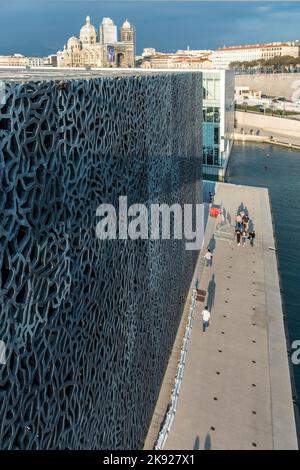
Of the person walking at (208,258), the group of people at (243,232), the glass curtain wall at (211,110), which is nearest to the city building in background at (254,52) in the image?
the glass curtain wall at (211,110)

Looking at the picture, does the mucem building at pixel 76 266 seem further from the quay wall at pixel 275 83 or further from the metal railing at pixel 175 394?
the quay wall at pixel 275 83

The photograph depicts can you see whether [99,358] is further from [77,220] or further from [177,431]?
[177,431]

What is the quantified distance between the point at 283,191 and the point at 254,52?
15445 centimetres

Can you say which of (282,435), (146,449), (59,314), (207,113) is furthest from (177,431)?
(207,113)

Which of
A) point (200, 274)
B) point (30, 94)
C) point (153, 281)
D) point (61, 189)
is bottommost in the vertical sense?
point (200, 274)

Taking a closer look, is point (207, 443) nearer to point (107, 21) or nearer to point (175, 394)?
point (175, 394)

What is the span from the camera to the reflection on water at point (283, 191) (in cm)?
1980

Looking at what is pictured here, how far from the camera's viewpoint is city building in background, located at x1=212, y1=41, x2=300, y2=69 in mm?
155125

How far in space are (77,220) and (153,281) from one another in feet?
18.7

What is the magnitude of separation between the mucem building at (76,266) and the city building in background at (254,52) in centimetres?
14914

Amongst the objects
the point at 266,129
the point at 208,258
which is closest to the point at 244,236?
the point at 208,258

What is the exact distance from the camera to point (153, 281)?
12164mm

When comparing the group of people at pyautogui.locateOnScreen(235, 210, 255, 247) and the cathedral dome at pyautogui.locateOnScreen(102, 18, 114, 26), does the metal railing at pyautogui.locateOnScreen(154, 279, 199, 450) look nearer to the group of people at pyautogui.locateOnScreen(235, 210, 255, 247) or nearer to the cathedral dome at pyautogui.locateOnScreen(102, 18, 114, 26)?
the group of people at pyautogui.locateOnScreen(235, 210, 255, 247)

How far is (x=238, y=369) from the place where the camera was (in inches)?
541
